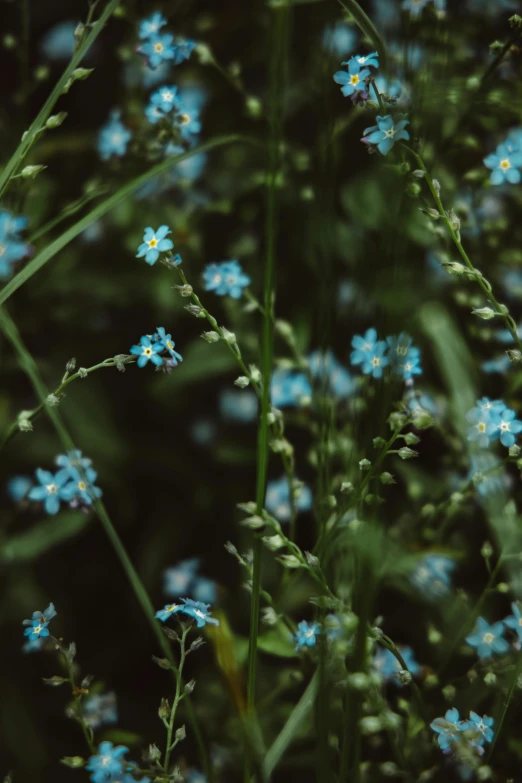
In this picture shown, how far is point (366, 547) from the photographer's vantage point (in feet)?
3.15

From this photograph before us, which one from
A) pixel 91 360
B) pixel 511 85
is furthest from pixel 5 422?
pixel 511 85

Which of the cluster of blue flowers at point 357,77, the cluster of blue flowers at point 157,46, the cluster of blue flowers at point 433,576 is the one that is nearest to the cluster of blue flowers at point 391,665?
the cluster of blue flowers at point 433,576

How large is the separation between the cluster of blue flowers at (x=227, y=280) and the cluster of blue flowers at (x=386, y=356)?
0.29 metres

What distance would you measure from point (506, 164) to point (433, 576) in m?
0.87

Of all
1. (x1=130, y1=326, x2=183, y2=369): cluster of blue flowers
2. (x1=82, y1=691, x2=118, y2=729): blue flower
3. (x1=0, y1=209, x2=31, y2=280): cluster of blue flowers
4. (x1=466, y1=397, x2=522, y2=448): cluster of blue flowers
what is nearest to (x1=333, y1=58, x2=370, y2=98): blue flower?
(x1=130, y1=326, x2=183, y2=369): cluster of blue flowers

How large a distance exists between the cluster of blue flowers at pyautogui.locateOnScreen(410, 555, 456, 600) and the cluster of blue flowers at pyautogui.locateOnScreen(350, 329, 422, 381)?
45 centimetres

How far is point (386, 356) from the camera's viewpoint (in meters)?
1.15

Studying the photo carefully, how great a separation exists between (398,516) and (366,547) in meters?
0.99

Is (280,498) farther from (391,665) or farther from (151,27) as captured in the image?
(151,27)

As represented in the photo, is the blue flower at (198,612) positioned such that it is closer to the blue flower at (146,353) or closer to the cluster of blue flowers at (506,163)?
the blue flower at (146,353)

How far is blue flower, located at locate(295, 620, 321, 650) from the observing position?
1338mm

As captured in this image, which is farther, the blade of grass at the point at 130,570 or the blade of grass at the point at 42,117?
the blade of grass at the point at 42,117

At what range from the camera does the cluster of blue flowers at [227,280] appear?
1.71 m

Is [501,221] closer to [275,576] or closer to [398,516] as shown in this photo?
[398,516]
